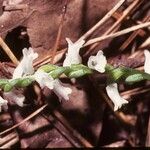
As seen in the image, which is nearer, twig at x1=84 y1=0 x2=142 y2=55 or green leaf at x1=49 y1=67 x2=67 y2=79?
green leaf at x1=49 y1=67 x2=67 y2=79

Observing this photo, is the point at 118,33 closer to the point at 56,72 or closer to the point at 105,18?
the point at 105,18

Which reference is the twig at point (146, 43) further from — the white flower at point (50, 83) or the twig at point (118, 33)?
the white flower at point (50, 83)

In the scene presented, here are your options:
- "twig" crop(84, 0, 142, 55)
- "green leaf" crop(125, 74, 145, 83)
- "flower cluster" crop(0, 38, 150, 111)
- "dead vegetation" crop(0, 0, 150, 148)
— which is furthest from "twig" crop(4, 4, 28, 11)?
"green leaf" crop(125, 74, 145, 83)

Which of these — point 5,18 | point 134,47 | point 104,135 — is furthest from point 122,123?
point 5,18

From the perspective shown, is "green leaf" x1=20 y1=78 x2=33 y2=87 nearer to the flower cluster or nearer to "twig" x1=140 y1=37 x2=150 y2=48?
the flower cluster

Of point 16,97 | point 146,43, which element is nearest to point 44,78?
point 16,97

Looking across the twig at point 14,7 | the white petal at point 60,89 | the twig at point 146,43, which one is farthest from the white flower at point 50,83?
the twig at point 146,43
